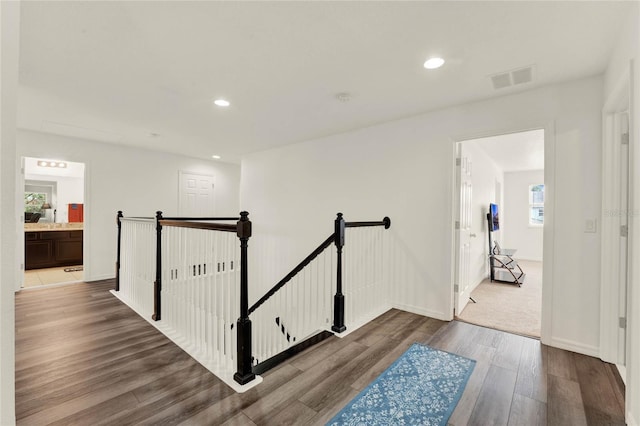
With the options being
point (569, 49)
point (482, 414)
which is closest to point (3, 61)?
point (482, 414)

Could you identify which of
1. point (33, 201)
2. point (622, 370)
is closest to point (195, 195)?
point (33, 201)

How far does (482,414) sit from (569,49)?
261cm

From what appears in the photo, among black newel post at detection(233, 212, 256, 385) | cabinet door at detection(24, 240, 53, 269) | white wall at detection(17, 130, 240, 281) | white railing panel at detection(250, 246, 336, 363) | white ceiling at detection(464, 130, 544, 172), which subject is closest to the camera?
black newel post at detection(233, 212, 256, 385)

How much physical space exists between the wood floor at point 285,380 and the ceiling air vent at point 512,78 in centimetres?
242

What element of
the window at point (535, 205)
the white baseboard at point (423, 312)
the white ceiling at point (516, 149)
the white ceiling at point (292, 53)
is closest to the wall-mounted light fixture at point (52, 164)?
the white ceiling at point (292, 53)

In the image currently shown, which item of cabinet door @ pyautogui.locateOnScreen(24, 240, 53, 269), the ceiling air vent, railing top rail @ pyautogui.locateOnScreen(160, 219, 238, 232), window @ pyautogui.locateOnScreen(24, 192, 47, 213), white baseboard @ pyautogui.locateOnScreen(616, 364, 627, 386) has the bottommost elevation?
white baseboard @ pyautogui.locateOnScreen(616, 364, 627, 386)

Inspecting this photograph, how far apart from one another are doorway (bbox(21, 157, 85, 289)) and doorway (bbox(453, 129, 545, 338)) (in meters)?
6.35

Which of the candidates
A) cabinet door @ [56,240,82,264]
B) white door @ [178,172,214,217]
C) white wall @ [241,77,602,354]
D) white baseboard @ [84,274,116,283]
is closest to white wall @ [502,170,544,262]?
white wall @ [241,77,602,354]

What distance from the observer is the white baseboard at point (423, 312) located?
3.22m

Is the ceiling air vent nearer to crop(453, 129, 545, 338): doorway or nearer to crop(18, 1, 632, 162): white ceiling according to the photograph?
crop(18, 1, 632, 162): white ceiling

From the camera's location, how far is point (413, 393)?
1.93 m

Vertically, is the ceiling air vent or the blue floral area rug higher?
the ceiling air vent

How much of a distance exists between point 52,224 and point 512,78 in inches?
330

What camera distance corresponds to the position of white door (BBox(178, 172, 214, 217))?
→ 627 cm
